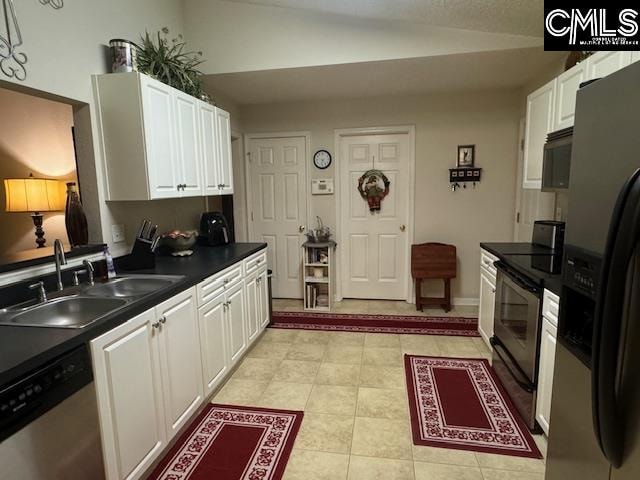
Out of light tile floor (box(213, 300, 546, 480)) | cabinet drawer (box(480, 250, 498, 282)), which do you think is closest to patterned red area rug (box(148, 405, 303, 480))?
light tile floor (box(213, 300, 546, 480))

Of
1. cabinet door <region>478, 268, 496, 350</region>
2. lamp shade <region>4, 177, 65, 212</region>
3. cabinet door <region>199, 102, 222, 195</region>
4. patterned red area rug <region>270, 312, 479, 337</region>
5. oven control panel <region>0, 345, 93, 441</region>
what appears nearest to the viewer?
oven control panel <region>0, 345, 93, 441</region>

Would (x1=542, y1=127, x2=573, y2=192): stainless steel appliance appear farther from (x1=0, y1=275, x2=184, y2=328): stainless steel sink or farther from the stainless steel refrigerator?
(x1=0, y1=275, x2=184, y2=328): stainless steel sink

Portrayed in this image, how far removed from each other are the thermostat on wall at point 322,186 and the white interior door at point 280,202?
0.12 m

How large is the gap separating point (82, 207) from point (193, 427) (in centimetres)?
152

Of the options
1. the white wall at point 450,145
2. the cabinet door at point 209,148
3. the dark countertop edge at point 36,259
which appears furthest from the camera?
the white wall at point 450,145

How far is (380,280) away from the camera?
4.39m

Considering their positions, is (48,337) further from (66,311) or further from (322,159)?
(322,159)

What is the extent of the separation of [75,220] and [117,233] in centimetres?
32

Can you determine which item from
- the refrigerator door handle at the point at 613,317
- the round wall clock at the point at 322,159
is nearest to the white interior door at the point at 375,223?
the round wall clock at the point at 322,159

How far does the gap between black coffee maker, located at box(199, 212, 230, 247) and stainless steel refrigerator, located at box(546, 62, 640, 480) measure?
275cm

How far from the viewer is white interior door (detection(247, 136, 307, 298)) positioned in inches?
170

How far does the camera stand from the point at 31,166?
288 cm

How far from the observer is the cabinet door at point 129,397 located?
141cm

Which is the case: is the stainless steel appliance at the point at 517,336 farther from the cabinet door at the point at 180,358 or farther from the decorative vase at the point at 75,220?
the decorative vase at the point at 75,220
